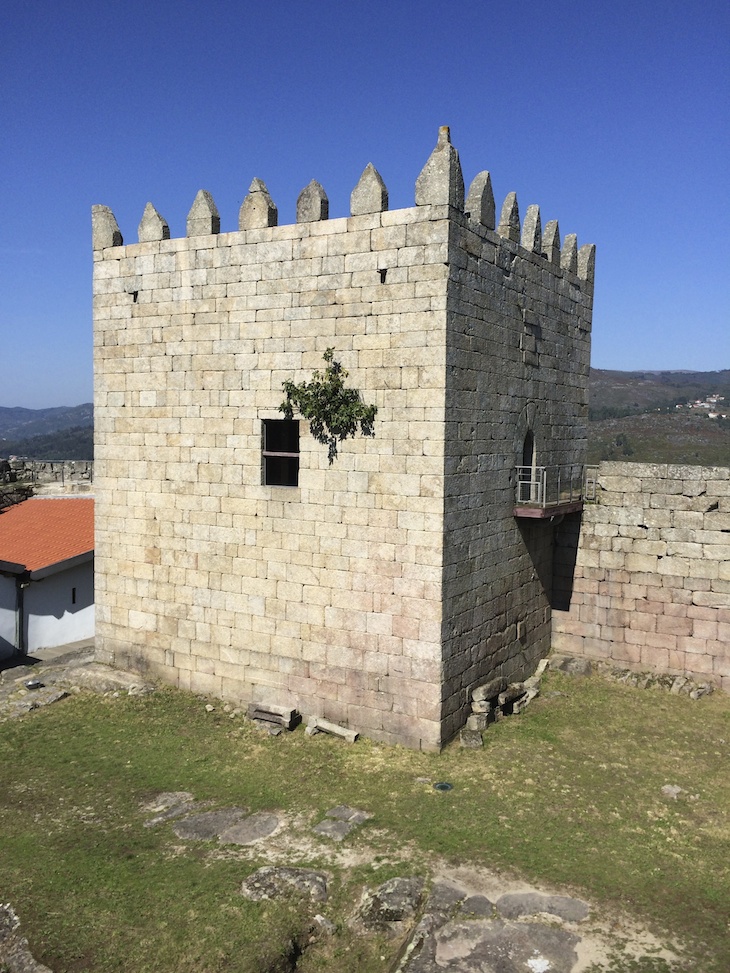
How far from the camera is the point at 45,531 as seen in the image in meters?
18.6

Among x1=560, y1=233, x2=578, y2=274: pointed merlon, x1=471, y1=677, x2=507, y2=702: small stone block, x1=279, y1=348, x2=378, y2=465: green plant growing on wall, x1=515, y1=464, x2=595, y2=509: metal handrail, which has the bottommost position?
x1=471, y1=677, x2=507, y2=702: small stone block

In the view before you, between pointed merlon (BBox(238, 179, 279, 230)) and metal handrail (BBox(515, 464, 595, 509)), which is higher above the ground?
pointed merlon (BBox(238, 179, 279, 230))

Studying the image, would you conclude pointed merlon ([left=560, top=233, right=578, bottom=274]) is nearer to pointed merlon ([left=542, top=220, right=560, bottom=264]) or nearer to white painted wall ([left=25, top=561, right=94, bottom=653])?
pointed merlon ([left=542, top=220, right=560, bottom=264])

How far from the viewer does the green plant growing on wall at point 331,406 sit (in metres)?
11.4

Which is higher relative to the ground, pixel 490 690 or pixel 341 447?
pixel 341 447

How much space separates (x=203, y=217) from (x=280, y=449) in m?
4.27

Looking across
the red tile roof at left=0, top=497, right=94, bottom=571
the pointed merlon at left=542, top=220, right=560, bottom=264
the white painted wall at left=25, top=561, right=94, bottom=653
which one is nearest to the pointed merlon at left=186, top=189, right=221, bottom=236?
the pointed merlon at left=542, top=220, right=560, bottom=264

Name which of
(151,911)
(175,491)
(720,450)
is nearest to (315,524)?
(175,491)

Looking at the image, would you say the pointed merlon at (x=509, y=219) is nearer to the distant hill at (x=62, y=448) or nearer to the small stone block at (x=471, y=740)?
the small stone block at (x=471, y=740)

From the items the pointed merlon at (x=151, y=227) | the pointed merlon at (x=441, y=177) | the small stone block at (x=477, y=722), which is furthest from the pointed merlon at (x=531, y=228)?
the small stone block at (x=477, y=722)

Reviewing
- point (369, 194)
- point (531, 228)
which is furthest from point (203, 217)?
point (531, 228)

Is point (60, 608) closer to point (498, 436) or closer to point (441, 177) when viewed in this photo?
point (498, 436)

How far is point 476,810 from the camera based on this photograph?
31.1 feet

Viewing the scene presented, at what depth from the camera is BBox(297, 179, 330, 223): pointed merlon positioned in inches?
461
